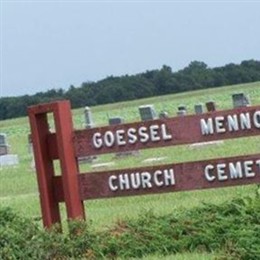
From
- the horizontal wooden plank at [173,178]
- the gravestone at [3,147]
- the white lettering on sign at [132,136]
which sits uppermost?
the white lettering on sign at [132,136]

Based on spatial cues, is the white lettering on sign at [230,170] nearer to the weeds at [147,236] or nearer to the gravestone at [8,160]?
the weeds at [147,236]

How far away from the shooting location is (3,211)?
34.0 ft

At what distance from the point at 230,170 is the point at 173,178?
565 millimetres

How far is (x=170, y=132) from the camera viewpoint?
10.2 meters

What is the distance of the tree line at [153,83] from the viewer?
65.1 meters

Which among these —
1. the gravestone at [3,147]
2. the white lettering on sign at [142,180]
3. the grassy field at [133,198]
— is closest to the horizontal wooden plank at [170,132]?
the white lettering on sign at [142,180]

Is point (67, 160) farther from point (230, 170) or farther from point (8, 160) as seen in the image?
point (8, 160)

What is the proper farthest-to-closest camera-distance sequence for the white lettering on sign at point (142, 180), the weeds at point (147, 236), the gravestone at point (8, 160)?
1. the gravestone at point (8, 160)
2. the white lettering on sign at point (142, 180)
3. the weeds at point (147, 236)

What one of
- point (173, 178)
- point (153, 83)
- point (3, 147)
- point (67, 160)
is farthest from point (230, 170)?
point (153, 83)

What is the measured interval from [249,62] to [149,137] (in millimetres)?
55966

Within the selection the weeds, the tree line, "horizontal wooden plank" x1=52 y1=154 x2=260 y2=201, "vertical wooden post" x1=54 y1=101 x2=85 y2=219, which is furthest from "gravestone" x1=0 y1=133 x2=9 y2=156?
the tree line

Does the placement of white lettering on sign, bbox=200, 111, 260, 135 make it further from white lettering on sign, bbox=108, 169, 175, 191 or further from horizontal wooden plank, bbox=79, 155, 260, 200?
white lettering on sign, bbox=108, 169, 175, 191

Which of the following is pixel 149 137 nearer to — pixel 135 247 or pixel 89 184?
pixel 89 184

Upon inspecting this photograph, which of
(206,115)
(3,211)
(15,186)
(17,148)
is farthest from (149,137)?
(17,148)
